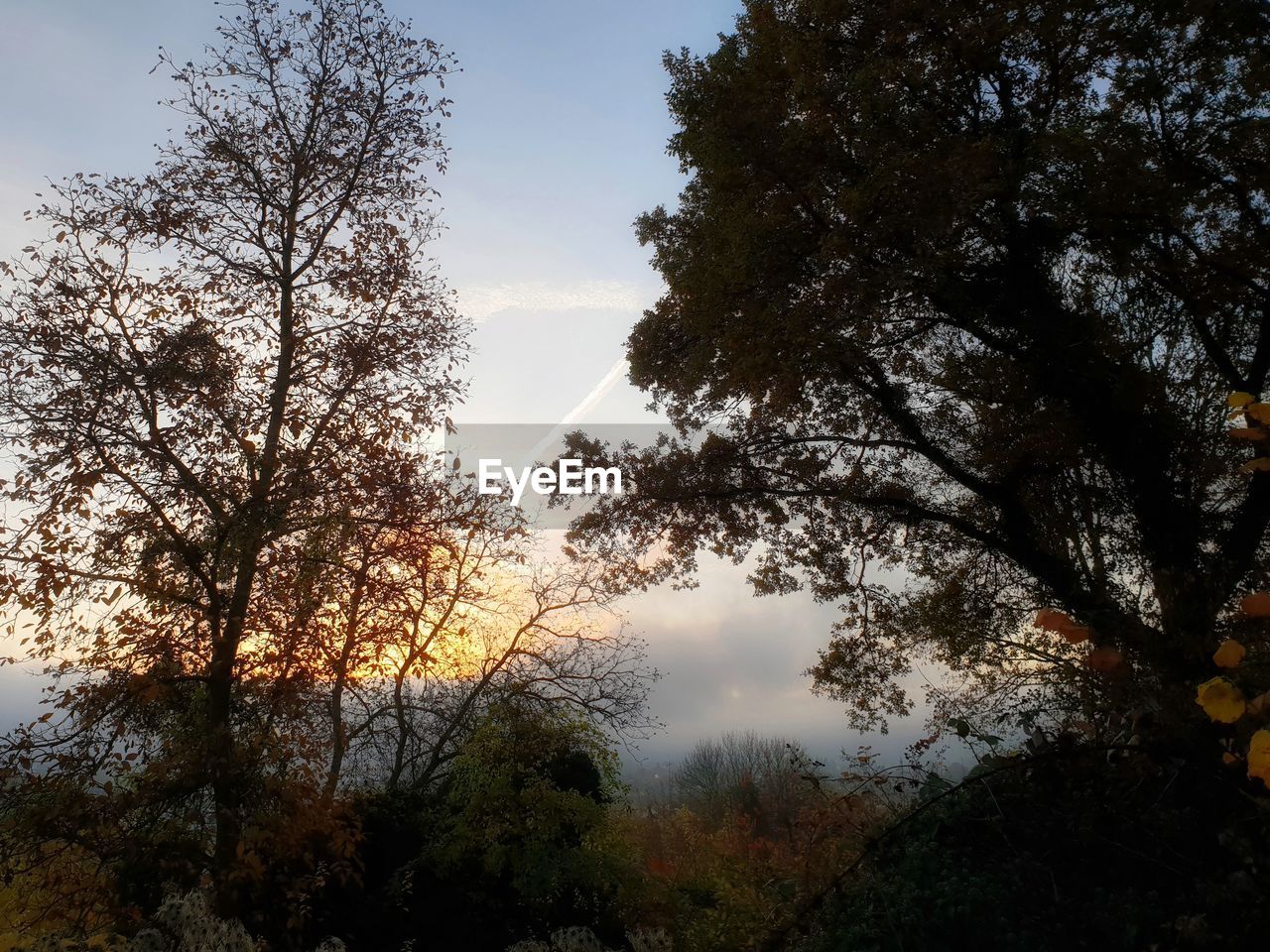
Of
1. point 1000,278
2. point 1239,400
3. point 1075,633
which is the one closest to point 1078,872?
point 1075,633

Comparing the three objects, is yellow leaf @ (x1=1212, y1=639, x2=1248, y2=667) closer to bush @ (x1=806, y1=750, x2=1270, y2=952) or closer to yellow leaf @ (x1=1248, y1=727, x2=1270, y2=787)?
yellow leaf @ (x1=1248, y1=727, x2=1270, y2=787)

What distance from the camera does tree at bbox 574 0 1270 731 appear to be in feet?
29.7

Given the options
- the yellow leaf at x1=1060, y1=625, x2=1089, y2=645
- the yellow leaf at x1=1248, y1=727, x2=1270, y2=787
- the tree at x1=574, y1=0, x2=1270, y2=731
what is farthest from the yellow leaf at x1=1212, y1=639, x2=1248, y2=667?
the tree at x1=574, y1=0, x2=1270, y2=731

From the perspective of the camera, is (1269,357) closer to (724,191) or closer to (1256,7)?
(1256,7)

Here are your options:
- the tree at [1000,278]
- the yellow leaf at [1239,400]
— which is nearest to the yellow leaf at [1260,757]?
the yellow leaf at [1239,400]

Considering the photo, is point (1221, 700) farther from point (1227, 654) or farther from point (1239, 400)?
point (1239, 400)

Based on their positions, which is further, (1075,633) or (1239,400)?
(1075,633)

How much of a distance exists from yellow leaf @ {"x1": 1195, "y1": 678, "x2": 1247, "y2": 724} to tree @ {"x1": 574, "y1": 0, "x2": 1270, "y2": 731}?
5984mm

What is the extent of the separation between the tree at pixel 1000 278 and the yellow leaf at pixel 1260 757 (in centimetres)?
632

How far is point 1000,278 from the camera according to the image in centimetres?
1012

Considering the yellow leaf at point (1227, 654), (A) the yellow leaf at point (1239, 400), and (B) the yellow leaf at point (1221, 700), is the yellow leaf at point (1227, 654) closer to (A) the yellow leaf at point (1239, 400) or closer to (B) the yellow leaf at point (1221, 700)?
(B) the yellow leaf at point (1221, 700)

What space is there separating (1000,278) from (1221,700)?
27.9ft

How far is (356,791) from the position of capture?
11312 mm

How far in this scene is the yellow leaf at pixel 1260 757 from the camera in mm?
2280
